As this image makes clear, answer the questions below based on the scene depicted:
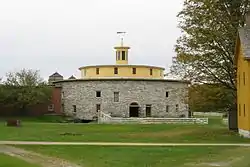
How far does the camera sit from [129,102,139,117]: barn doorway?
95.1 meters

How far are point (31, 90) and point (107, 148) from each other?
60114 mm

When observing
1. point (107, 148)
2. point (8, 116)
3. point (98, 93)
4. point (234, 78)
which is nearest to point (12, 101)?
point (8, 116)

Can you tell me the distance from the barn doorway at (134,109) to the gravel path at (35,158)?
64.0 metres

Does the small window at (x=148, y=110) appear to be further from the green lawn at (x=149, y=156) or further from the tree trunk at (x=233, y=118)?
the green lawn at (x=149, y=156)

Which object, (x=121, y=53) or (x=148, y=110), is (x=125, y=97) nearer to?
(x=148, y=110)

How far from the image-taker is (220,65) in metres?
48.3

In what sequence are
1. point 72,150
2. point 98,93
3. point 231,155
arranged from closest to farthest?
1. point 231,155
2. point 72,150
3. point 98,93

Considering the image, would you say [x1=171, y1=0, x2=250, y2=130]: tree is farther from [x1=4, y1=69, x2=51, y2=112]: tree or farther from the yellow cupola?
the yellow cupola

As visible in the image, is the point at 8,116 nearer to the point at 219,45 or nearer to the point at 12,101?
the point at 12,101

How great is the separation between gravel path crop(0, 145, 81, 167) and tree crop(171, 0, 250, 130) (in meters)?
21.2

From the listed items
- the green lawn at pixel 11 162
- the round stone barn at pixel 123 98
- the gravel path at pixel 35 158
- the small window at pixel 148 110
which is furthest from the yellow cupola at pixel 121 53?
the green lawn at pixel 11 162

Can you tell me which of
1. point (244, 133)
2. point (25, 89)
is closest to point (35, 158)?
point (244, 133)

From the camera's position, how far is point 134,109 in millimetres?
95562

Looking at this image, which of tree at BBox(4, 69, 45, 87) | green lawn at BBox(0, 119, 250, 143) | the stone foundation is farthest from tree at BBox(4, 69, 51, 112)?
the stone foundation
